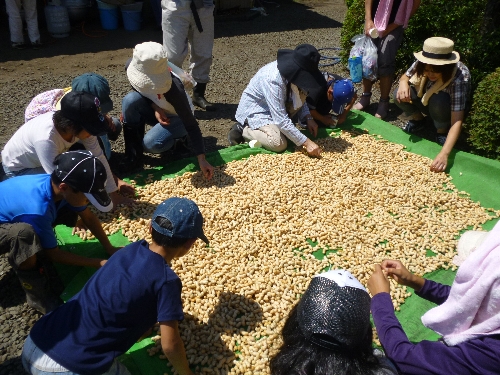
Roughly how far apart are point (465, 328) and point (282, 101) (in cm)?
259

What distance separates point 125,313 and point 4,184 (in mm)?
1163

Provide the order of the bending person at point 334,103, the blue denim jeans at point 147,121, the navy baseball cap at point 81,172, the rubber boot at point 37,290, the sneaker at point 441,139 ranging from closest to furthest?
the navy baseball cap at point 81,172 < the rubber boot at point 37,290 < the blue denim jeans at point 147,121 < the sneaker at point 441,139 < the bending person at point 334,103

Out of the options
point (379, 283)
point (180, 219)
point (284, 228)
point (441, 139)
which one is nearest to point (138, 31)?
point (441, 139)

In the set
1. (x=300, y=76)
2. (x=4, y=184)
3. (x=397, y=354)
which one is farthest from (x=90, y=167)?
(x=300, y=76)

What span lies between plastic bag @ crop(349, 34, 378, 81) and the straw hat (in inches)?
31.8

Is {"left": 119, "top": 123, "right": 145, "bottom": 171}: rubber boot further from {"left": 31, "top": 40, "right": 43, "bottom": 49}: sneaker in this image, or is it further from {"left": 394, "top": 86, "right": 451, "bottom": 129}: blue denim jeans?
{"left": 31, "top": 40, "right": 43, "bottom": 49}: sneaker

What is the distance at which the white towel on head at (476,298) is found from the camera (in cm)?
162

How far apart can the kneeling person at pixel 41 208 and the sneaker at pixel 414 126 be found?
129 inches

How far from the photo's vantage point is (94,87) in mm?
3416

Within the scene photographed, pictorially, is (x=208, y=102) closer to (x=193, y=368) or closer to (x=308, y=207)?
(x=308, y=207)

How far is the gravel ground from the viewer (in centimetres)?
274

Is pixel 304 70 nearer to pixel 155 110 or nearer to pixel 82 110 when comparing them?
pixel 155 110

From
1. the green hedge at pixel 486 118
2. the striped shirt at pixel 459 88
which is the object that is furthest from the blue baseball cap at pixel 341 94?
the green hedge at pixel 486 118

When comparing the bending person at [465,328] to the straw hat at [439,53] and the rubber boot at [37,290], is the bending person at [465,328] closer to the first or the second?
the rubber boot at [37,290]
